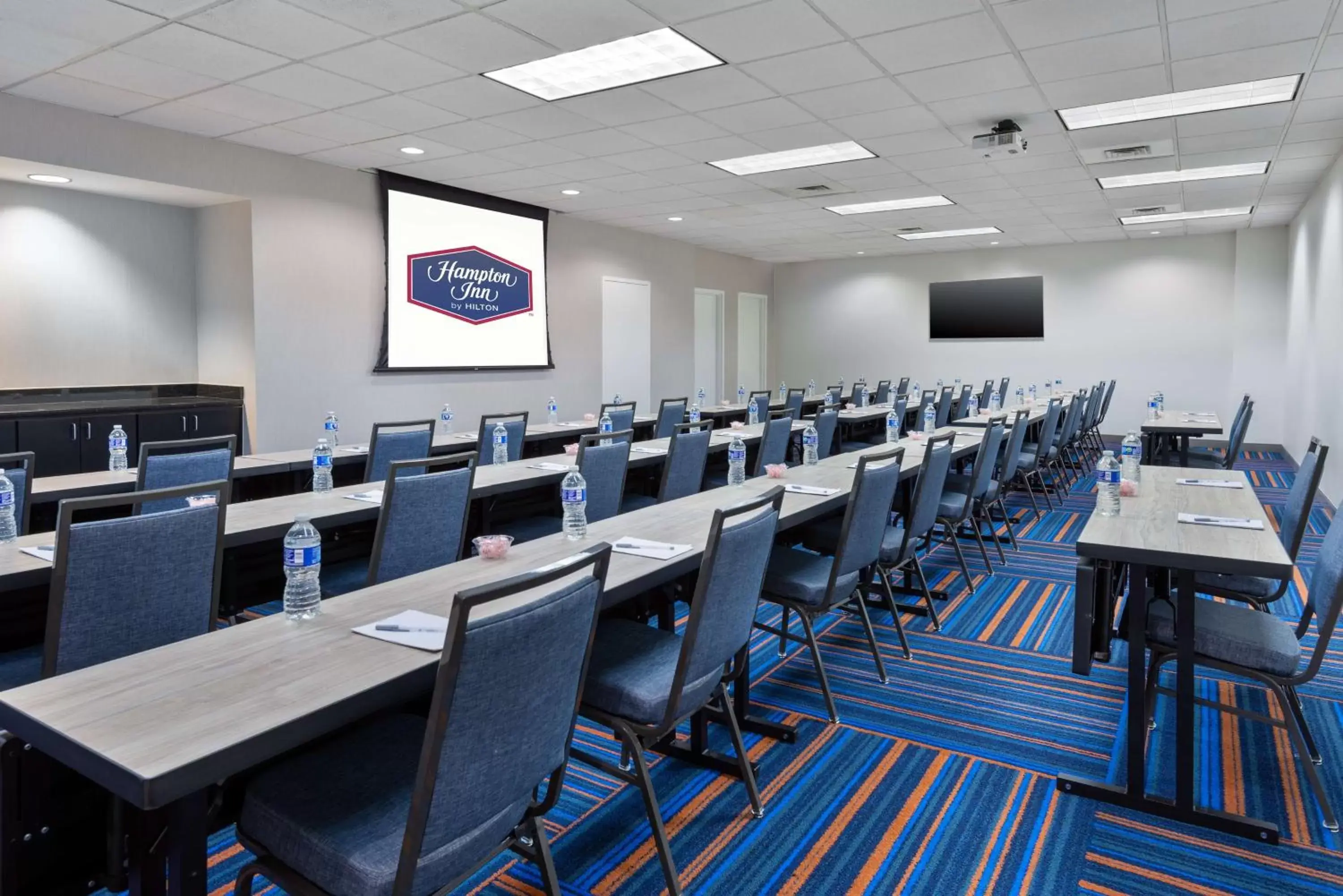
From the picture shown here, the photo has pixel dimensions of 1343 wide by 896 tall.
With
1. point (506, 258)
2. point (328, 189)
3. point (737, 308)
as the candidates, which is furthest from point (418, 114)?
point (737, 308)

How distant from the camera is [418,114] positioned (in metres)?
5.71

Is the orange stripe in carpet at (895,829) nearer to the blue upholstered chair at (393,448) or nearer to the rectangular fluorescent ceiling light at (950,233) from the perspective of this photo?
the blue upholstered chair at (393,448)

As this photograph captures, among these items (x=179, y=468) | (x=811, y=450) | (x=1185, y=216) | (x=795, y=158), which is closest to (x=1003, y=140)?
(x=795, y=158)

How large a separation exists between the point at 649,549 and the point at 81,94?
17.5 ft

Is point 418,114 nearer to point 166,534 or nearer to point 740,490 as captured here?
point 740,490

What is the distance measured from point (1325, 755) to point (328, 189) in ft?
24.8

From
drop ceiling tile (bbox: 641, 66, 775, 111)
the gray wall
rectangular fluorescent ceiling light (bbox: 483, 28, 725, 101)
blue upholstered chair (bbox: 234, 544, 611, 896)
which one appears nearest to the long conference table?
blue upholstered chair (bbox: 234, 544, 611, 896)

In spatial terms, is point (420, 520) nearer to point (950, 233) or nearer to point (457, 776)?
point (457, 776)

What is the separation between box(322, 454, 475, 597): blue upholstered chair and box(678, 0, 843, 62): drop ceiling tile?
101 inches

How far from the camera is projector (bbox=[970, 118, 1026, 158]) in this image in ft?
19.1

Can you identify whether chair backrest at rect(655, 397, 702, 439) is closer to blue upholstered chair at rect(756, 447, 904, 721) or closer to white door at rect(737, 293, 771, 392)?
blue upholstered chair at rect(756, 447, 904, 721)

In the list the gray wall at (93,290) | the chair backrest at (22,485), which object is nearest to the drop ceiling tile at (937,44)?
the chair backrest at (22,485)

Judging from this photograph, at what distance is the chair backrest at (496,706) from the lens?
4.04 feet

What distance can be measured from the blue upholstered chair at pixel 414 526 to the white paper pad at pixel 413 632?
1.05 m
